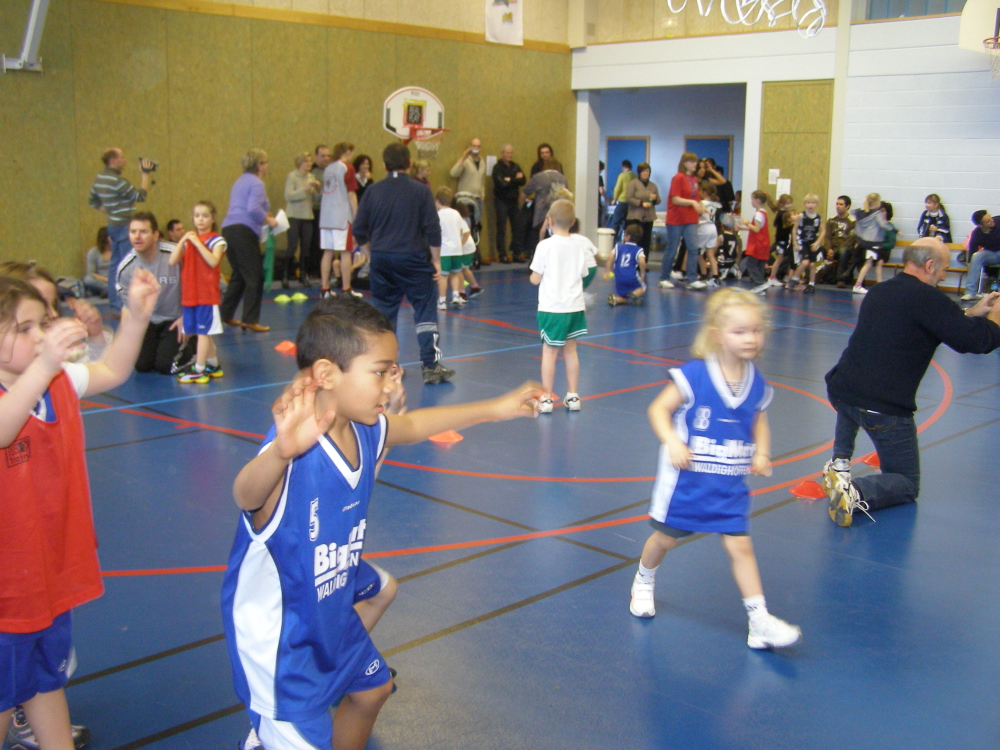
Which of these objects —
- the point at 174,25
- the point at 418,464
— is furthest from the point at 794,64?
the point at 418,464

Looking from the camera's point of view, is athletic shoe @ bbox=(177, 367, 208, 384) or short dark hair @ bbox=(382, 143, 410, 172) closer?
short dark hair @ bbox=(382, 143, 410, 172)

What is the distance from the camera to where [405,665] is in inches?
139

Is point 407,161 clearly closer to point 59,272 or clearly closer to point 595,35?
point 59,272

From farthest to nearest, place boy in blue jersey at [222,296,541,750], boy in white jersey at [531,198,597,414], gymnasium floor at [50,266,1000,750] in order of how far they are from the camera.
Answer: boy in white jersey at [531,198,597,414] < gymnasium floor at [50,266,1000,750] < boy in blue jersey at [222,296,541,750]

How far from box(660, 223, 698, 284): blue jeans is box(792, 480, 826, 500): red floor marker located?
9.87m

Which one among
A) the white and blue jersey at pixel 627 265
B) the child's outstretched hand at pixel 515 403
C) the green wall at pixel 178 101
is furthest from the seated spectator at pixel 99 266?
the child's outstretched hand at pixel 515 403

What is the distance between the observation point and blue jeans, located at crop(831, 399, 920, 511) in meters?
5.18

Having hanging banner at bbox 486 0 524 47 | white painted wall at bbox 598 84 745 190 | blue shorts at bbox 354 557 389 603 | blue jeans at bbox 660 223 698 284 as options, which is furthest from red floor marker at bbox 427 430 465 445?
white painted wall at bbox 598 84 745 190

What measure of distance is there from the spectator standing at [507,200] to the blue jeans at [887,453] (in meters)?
13.1

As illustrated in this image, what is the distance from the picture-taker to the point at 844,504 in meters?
4.97

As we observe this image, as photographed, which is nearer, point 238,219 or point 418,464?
point 418,464

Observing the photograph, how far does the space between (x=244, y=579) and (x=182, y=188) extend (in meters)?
12.8

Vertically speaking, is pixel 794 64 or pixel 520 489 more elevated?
pixel 794 64

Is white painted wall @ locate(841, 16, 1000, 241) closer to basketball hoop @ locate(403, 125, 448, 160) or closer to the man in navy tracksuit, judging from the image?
basketball hoop @ locate(403, 125, 448, 160)
